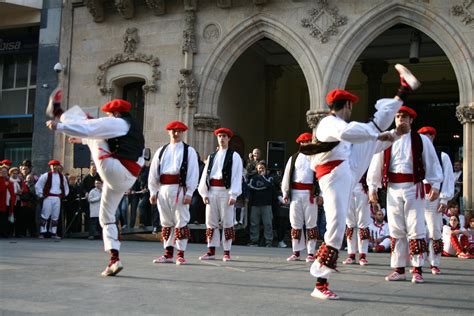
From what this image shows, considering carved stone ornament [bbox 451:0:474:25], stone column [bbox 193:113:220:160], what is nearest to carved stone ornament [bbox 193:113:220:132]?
stone column [bbox 193:113:220:160]

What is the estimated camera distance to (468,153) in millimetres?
15062

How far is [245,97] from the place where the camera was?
22047 mm

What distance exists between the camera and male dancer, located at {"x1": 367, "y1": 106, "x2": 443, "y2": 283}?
7.59 metres

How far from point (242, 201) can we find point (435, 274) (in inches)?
242

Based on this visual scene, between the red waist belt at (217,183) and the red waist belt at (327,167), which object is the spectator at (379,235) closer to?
the red waist belt at (217,183)

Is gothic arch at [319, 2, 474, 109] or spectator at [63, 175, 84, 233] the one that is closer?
gothic arch at [319, 2, 474, 109]

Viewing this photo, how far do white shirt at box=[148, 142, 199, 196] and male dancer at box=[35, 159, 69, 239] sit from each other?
297 inches

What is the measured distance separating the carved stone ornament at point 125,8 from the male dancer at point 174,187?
34.3 ft

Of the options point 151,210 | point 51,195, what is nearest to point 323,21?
point 151,210

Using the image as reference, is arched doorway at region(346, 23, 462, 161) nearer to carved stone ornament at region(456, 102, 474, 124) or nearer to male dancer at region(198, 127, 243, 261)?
carved stone ornament at region(456, 102, 474, 124)

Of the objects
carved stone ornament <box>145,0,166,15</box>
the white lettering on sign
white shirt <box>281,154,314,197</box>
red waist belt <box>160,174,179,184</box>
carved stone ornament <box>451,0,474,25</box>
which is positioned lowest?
red waist belt <box>160,174,179,184</box>

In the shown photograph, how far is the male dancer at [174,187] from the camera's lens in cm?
949

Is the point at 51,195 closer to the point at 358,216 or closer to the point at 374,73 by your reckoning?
the point at 358,216

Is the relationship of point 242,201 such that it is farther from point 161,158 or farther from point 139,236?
point 161,158
